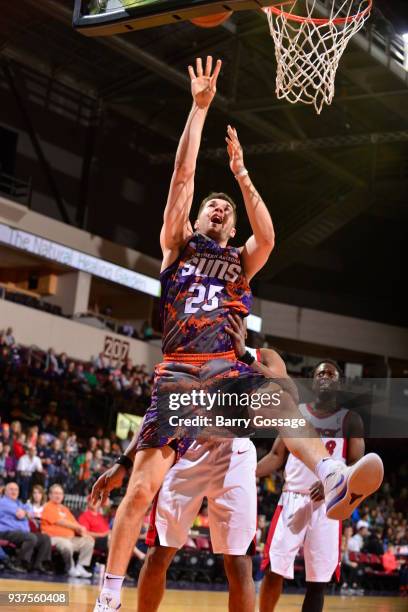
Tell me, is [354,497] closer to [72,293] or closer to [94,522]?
[94,522]

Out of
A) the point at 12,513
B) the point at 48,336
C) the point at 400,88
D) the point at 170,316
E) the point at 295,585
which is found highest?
A: the point at 400,88

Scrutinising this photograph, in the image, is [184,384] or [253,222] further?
[253,222]

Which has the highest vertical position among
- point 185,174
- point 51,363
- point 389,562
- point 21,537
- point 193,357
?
point 51,363

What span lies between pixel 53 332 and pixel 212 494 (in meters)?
18.2

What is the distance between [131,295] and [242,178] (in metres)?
23.1

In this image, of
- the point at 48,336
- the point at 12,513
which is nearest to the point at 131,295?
the point at 48,336

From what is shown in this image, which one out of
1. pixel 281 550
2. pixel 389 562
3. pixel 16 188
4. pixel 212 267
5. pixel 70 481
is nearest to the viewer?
pixel 212 267

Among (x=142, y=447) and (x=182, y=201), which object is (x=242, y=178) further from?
(x=142, y=447)

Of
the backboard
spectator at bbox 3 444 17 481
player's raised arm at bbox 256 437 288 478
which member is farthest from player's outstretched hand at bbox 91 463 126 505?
spectator at bbox 3 444 17 481

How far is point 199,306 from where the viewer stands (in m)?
4.17

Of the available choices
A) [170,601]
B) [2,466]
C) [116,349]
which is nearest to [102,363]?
[116,349]

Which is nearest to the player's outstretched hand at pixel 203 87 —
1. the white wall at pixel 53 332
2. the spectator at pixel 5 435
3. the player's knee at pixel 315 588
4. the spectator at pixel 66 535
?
the player's knee at pixel 315 588

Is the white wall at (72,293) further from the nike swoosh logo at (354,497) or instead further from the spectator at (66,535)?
the nike swoosh logo at (354,497)

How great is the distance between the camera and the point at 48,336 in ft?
71.4
